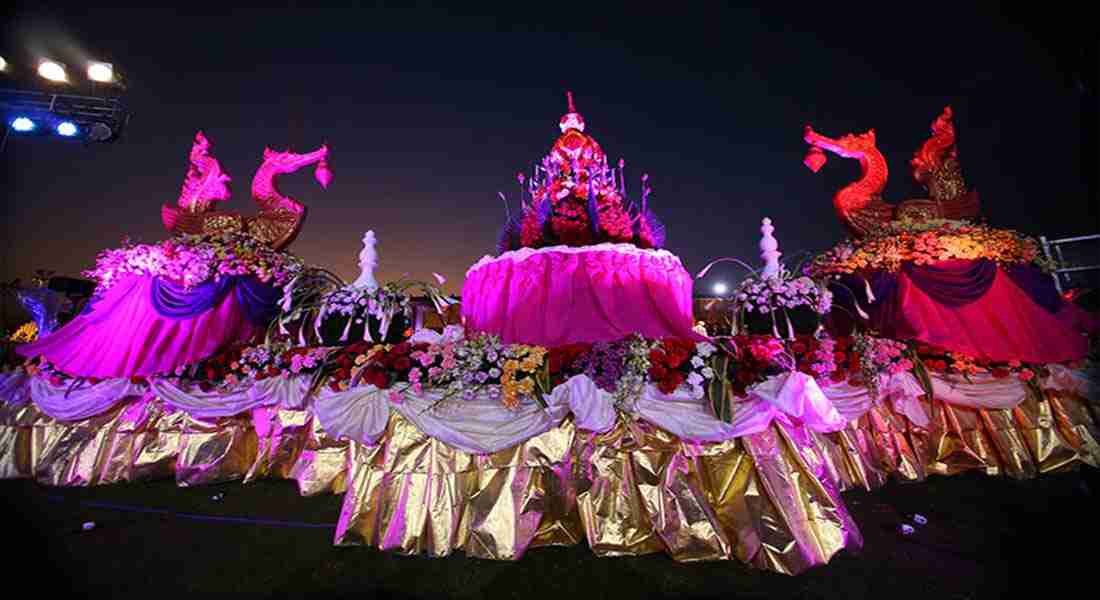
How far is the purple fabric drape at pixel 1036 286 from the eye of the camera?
457cm

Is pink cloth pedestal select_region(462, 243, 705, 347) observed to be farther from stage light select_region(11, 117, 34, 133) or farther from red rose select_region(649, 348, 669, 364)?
stage light select_region(11, 117, 34, 133)

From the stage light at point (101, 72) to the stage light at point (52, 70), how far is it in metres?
0.42

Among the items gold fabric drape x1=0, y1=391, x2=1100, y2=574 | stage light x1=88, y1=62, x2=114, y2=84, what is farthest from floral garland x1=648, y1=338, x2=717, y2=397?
stage light x1=88, y1=62, x2=114, y2=84

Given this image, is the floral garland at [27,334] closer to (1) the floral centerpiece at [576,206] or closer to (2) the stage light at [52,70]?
(2) the stage light at [52,70]

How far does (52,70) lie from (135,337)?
761 centimetres

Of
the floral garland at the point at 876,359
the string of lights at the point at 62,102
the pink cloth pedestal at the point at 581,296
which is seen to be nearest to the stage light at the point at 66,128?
the string of lights at the point at 62,102

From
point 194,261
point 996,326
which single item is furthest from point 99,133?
point 996,326

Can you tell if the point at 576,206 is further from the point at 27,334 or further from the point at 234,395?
the point at 27,334

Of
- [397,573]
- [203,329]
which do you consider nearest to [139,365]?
[203,329]

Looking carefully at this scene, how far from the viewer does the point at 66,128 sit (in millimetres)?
7398

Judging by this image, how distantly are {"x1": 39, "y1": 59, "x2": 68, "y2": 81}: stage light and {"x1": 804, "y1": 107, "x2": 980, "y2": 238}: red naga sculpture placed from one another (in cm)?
1357

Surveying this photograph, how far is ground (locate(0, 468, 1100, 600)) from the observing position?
7.23 ft

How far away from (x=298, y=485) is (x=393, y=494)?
1722 mm

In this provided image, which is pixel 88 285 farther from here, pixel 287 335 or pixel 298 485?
pixel 298 485
